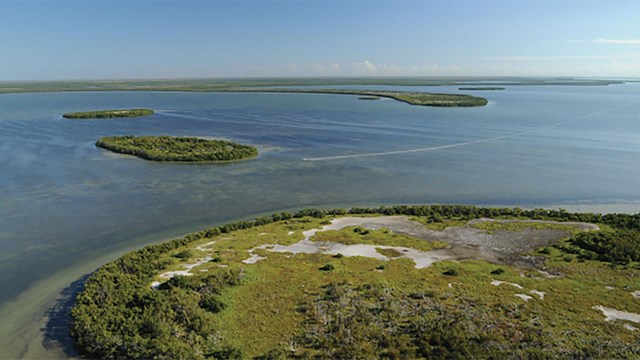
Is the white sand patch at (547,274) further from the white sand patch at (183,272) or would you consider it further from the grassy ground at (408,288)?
the white sand patch at (183,272)

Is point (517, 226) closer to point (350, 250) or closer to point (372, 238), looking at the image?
point (372, 238)

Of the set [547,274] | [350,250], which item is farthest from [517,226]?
[350,250]

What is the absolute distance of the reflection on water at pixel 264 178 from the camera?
143 feet

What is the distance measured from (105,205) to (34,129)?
82439mm

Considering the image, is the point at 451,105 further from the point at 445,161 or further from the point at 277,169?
the point at 277,169

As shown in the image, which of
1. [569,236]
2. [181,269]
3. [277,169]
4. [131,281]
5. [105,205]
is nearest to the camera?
[131,281]

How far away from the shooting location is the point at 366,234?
43625mm

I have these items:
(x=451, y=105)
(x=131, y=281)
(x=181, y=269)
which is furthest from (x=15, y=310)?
(x=451, y=105)

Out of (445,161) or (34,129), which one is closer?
(445,161)

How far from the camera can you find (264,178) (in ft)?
216

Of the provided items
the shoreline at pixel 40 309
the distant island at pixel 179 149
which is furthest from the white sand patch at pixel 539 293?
the distant island at pixel 179 149

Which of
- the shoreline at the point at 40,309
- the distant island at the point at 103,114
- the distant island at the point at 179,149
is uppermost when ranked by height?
the distant island at the point at 103,114

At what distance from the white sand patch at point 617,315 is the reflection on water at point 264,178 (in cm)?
2664

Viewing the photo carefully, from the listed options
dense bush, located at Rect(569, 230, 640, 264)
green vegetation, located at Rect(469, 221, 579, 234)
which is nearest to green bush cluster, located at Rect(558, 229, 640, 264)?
dense bush, located at Rect(569, 230, 640, 264)
